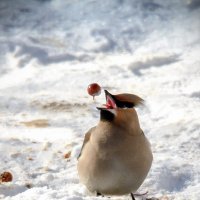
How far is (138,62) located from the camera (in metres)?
5.40

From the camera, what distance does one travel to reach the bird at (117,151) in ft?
9.53

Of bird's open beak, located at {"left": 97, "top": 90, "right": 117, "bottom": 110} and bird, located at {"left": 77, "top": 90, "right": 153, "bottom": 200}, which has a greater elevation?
bird's open beak, located at {"left": 97, "top": 90, "right": 117, "bottom": 110}

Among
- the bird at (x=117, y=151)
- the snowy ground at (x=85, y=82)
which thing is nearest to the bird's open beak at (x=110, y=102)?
the bird at (x=117, y=151)

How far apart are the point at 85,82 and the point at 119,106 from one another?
7.60 feet

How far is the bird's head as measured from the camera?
2.86 meters

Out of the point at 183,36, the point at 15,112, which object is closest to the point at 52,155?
the point at 15,112

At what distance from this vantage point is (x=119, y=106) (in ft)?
9.45

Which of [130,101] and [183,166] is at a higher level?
[130,101]

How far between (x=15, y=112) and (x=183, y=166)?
1593 millimetres

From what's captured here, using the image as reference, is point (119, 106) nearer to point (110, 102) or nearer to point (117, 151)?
point (110, 102)

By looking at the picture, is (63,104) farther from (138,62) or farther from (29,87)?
(138,62)

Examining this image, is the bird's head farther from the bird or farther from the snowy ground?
the snowy ground

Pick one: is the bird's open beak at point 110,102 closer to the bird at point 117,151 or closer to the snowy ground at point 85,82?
the bird at point 117,151

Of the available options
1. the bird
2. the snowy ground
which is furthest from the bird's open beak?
the snowy ground
